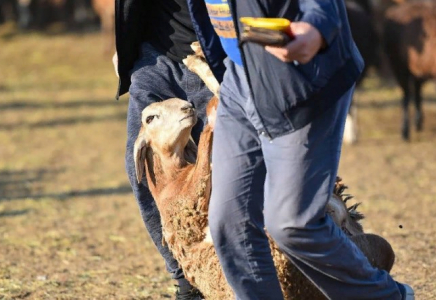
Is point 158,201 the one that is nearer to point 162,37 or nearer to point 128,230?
point 162,37

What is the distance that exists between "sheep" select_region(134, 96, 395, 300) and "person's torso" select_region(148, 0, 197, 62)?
29cm

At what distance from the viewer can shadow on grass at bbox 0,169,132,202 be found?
8391 mm

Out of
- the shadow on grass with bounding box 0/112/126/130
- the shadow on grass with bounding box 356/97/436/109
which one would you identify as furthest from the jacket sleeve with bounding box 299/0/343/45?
the shadow on grass with bounding box 356/97/436/109

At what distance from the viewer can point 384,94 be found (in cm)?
1457

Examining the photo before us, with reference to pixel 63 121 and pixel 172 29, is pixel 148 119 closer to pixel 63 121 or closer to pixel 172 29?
pixel 172 29

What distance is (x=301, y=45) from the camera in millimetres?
2855

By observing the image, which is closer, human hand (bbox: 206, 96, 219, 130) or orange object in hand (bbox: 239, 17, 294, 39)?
orange object in hand (bbox: 239, 17, 294, 39)

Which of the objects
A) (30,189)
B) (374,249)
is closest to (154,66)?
(374,249)

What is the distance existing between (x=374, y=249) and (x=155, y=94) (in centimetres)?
120

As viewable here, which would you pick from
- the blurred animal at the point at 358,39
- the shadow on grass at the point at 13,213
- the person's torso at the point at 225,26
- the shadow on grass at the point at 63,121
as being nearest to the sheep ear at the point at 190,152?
the person's torso at the point at 225,26

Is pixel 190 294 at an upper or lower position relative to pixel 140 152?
lower

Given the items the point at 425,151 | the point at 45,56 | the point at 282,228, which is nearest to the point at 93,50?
the point at 45,56

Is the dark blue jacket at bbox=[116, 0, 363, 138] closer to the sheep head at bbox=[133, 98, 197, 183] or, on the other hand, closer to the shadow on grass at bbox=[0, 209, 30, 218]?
the sheep head at bbox=[133, 98, 197, 183]

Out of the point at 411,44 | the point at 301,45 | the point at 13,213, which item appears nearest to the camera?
the point at 301,45
